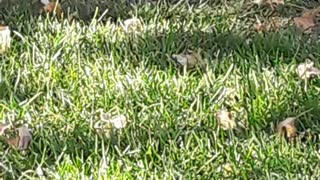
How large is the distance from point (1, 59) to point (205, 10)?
34.9 inches

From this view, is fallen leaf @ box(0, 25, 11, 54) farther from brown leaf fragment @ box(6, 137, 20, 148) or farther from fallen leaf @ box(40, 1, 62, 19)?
brown leaf fragment @ box(6, 137, 20, 148)

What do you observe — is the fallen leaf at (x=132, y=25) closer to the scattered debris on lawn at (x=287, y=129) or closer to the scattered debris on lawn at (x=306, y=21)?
the scattered debris on lawn at (x=306, y=21)

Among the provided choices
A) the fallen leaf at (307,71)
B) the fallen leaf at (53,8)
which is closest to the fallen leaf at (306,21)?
the fallen leaf at (307,71)

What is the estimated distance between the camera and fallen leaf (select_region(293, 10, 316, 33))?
3012 mm

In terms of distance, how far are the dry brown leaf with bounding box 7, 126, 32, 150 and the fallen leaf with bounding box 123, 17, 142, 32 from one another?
31.1 inches

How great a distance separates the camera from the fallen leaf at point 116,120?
2.36m

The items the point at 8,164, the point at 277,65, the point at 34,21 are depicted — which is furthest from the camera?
the point at 34,21

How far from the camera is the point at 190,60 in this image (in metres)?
2.74

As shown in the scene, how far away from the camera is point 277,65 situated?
2693 millimetres

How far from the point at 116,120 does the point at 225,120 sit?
1.08 feet

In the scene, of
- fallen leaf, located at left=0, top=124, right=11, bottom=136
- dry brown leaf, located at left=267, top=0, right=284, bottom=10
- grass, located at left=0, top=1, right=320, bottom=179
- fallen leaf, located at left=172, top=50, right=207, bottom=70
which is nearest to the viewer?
grass, located at left=0, top=1, right=320, bottom=179

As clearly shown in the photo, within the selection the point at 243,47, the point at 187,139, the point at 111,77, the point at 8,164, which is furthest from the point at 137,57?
the point at 8,164

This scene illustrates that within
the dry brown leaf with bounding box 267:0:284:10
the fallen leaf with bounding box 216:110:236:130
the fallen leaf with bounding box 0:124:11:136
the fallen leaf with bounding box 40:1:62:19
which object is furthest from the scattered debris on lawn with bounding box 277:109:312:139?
the fallen leaf with bounding box 40:1:62:19

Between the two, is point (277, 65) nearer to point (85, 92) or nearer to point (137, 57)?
point (137, 57)
